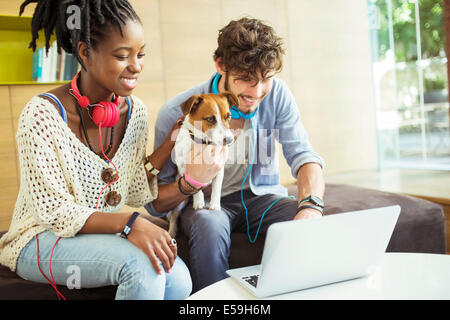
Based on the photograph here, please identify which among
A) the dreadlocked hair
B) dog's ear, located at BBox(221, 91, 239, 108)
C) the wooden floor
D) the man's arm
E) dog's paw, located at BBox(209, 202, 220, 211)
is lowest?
the wooden floor

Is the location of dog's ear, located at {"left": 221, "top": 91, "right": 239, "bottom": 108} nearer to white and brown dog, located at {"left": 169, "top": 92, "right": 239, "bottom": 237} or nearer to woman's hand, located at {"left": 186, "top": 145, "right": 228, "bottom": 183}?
white and brown dog, located at {"left": 169, "top": 92, "right": 239, "bottom": 237}

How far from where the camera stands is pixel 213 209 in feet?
5.46

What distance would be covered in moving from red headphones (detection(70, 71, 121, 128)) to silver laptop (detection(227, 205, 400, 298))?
67 cm

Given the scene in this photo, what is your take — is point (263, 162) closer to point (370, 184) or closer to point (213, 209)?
point (213, 209)

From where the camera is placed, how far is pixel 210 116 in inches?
60.7

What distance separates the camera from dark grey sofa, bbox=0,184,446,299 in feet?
4.19

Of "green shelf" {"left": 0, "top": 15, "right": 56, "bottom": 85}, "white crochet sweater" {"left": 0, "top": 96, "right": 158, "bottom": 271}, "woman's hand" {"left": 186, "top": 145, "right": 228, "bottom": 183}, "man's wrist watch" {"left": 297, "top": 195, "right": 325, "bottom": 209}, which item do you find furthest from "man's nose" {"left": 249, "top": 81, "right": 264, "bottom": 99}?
"green shelf" {"left": 0, "top": 15, "right": 56, "bottom": 85}

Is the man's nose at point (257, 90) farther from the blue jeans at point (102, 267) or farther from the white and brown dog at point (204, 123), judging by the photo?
the blue jeans at point (102, 267)

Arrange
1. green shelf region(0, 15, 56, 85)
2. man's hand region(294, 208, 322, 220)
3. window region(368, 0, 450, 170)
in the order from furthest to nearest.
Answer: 1. window region(368, 0, 450, 170)
2. green shelf region(0, 15, 56, 85)
3. man's hand region(294, 208, 322, 220)

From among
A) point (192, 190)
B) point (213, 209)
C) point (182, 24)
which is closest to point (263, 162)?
point (213, 209)

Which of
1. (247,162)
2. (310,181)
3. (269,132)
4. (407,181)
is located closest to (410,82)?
(407,181)

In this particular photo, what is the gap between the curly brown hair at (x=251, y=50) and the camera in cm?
150

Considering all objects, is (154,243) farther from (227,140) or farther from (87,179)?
(227,140)

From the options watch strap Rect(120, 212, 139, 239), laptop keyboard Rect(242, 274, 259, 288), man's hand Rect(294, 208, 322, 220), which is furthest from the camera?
man's hand Rect(294, 208, 322, 220)
